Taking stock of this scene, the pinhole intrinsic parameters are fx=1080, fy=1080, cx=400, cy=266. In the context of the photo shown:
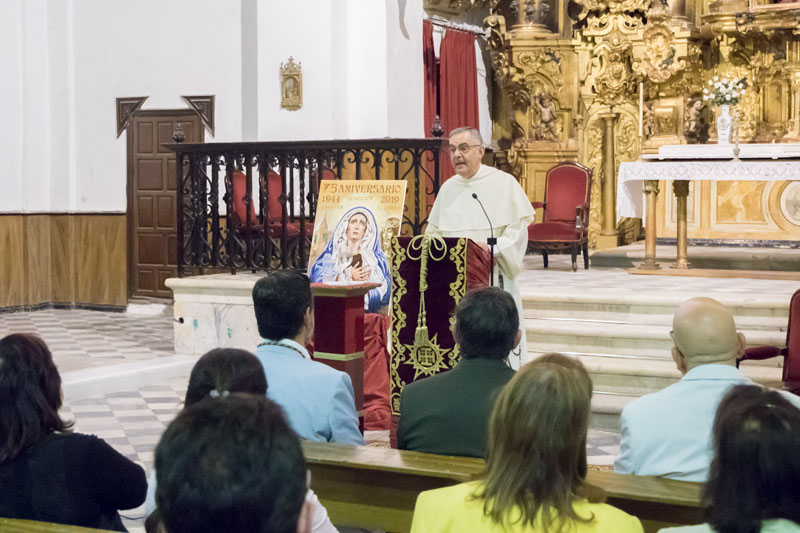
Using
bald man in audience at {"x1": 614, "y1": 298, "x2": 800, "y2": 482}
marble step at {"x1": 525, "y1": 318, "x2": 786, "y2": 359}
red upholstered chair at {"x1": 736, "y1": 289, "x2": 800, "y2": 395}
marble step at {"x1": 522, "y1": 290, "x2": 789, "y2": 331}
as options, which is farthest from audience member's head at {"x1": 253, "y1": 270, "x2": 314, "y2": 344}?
marble step at {"x1": 522, "y1": 290, "x2": 789, "y2": 331}

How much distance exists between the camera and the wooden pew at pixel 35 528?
2.25 metres

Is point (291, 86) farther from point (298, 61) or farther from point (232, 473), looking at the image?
point (232, 473)

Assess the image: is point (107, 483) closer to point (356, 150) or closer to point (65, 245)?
point (356, 150)

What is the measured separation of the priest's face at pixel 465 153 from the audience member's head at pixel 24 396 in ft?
11.5

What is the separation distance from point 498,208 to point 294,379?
2792 millimetres

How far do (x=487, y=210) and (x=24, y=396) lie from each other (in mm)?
3724

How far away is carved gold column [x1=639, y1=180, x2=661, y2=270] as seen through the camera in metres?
9.69

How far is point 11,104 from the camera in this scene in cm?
1193

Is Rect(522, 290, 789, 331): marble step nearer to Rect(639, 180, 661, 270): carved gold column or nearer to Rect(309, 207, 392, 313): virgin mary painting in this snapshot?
Rect(309, 207, 392, 313): virgin mary painting

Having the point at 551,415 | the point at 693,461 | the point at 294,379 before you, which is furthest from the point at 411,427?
the point at 551,415

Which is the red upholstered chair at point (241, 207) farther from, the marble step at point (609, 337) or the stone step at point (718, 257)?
the stone step at point (718, 257)

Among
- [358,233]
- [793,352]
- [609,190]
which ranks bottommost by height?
[793,352]

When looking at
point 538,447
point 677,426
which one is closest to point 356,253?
point 677,426

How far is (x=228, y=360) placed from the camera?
2484mm
